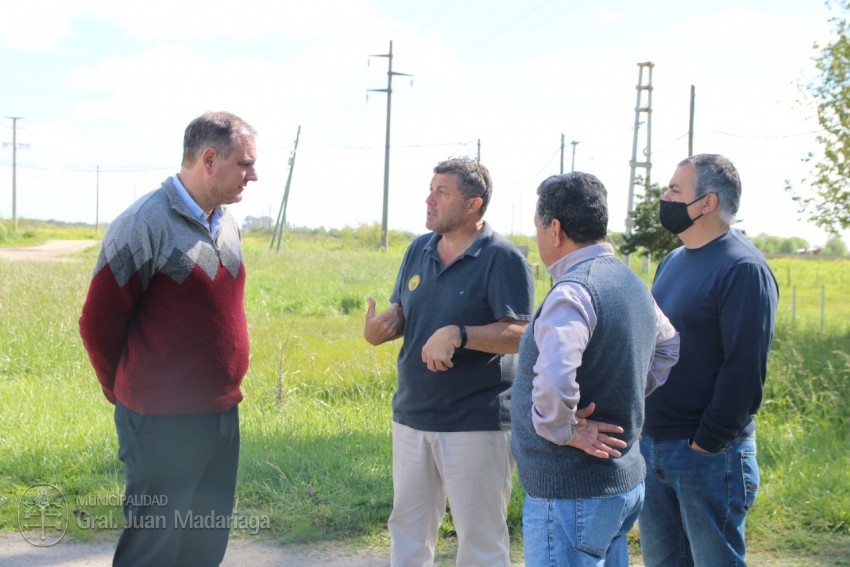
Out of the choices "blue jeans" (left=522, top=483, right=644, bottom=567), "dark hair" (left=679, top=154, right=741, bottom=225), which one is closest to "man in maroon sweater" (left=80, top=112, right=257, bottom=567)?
"blue jeans" (left=522, top=483, right=644, bottom=567)

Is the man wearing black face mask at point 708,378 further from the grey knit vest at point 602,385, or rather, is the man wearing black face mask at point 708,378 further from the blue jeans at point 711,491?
the grey knit vest at point 602,385

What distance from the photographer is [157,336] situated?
3195 millimetres

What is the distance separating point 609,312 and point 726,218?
101cm

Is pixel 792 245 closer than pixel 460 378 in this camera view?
No

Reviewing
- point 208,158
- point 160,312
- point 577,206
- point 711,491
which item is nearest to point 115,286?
point 160,312

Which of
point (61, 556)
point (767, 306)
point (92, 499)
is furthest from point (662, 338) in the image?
point (92, 499)

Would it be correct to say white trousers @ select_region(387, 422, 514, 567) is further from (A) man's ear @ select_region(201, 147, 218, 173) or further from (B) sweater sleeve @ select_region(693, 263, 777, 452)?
(A) man's ear @ select_region(201, 147, 218, 173)

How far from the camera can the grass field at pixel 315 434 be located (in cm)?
499

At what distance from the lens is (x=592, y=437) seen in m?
2.61

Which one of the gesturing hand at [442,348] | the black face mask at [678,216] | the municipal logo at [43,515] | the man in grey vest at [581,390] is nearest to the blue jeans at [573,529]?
the man in grey vest at [581,390]

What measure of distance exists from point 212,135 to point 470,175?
1.15 meters

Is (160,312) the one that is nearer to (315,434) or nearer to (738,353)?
(738,353)

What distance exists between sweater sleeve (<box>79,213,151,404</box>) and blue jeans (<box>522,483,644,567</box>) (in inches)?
64.5

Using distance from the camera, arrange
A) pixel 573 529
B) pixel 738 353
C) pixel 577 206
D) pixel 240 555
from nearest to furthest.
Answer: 1. pixel 573 529
2. pixel 577 206
3. pixel 738 353
4. pixel 240 555
